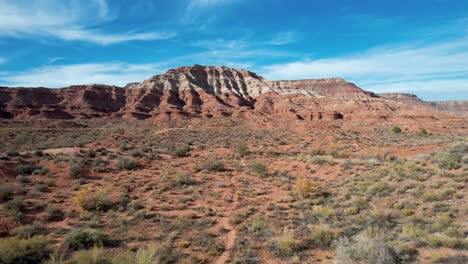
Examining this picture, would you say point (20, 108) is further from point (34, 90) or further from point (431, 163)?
point (431, 163)

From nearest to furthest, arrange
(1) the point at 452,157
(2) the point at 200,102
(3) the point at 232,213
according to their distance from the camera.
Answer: (3) the point at 232,213 < (1) the point at 452,157 < (2) the point at 200,102

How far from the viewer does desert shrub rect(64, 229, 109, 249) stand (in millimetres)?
7828

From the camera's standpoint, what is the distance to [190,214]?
10.6 meters

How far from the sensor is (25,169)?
15.7 meters

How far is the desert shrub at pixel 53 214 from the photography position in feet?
32.9

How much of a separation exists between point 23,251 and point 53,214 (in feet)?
10.9

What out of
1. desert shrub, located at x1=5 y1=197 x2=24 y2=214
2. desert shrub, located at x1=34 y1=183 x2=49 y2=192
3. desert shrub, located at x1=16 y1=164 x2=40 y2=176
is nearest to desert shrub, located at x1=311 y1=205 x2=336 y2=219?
desert shrub, located at x1=5 y1=197 x2=24 y2=214

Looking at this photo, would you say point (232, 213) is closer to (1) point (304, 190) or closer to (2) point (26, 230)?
(1) point (304, 190)

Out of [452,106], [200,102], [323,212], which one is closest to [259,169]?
[323,212]

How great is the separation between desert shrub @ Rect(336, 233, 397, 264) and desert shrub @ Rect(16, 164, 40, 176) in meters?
16.0

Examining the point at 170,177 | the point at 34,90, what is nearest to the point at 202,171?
the point at 170,177

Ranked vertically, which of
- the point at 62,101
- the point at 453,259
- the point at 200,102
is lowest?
the point at 453,259

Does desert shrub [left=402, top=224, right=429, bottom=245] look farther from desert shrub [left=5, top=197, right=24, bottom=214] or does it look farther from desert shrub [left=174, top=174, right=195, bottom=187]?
desert shrub [left=5, top=197, right=24, bottom=214]

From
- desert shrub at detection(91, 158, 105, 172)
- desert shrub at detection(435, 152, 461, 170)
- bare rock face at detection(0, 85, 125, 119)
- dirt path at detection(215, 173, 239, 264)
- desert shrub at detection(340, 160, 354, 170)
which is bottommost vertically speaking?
dirt path at detection(215, 173, 239, 264)
